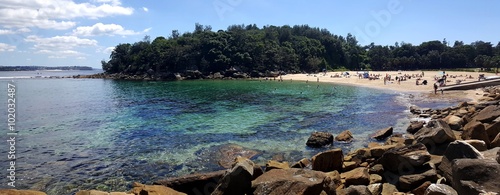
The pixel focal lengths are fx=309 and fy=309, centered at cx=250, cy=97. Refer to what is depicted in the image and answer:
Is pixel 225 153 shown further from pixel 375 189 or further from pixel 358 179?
pixel 375 189

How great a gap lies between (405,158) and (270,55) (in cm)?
10701

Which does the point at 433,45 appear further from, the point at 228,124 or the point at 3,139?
the point at 3,139

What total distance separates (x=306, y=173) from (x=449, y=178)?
14.1 ft

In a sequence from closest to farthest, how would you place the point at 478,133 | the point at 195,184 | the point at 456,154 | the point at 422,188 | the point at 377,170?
1. the point at 422,188
2. the point at 456,154
3. the point at 195,184
4. the point at 377,170
5. the point at 478,133

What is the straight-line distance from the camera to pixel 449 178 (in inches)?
358

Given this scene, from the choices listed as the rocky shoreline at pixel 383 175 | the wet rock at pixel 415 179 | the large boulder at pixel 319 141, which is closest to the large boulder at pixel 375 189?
the rocky shoreline at pixel 383 175

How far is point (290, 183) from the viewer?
7992 millimetres

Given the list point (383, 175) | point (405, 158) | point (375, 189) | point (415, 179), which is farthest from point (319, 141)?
point (375, 189)

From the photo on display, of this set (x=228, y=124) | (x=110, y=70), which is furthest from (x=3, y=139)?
(x=110, y=70)

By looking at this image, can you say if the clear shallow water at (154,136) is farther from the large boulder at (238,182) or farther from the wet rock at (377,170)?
the large boulder at (238,182)

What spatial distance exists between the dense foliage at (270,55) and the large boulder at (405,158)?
323 ft

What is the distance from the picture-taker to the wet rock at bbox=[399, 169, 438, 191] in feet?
30.8

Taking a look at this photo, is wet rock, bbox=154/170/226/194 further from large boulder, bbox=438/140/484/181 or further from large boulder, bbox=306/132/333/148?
large boulder, bbox=306/132/333/148

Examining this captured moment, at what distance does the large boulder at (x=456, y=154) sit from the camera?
9.00m
